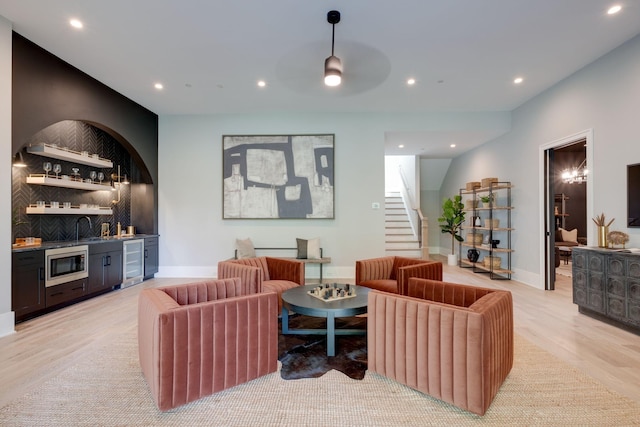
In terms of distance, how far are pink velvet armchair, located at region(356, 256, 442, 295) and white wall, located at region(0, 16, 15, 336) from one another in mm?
4080

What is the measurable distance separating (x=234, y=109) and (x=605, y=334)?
659 centimetres

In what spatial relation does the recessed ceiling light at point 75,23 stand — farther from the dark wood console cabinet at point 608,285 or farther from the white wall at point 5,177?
the dark wood console cabinet at point 608,285

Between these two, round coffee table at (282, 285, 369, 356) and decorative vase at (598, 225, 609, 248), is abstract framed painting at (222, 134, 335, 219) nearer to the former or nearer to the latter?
round coffee table at (282, 285, 369, 356)

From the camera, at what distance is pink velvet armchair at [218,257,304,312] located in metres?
3.40

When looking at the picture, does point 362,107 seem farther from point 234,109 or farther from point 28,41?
point 28,41

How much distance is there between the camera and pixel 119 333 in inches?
130

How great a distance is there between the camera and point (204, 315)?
6.69 ft

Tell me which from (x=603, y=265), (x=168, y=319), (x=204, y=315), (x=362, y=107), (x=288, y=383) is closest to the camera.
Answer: (x=168, y=319)

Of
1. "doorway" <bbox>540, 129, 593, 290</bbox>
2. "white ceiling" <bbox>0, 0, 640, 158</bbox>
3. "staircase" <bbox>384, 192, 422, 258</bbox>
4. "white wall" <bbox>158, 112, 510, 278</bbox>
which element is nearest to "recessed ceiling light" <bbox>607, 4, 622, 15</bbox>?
"white ceiling" <bbox>0, 0, 640, 158</bbox>

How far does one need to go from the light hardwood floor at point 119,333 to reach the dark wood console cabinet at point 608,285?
16cm

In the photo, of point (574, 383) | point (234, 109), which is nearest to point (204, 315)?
point (574, 383)

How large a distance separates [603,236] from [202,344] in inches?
189

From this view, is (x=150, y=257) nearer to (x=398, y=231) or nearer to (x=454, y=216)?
(x=398, y=231)

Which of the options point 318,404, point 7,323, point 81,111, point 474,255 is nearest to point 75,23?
point 81,111
